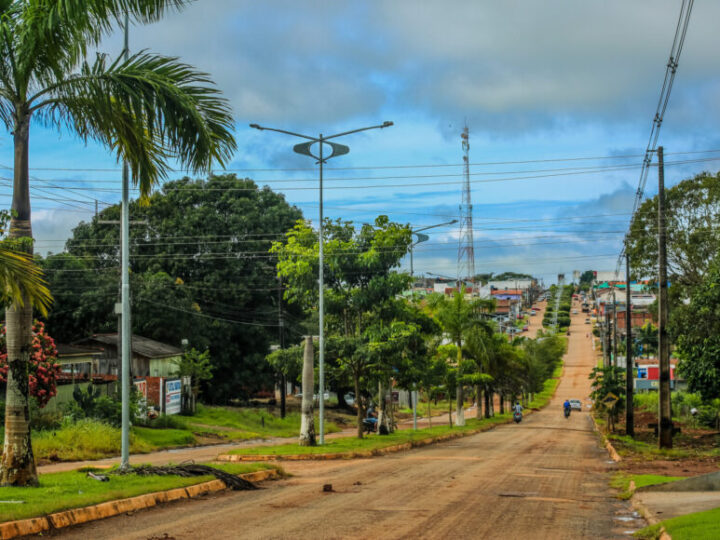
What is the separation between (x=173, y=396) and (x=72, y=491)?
26521mm

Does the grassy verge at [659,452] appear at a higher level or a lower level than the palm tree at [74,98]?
lower

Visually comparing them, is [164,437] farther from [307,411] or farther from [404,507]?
[404,507]

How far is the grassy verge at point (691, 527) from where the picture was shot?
899 cm

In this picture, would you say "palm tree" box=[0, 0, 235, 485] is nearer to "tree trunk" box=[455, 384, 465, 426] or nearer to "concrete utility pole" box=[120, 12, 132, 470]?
"concrete utility pole" box=[120, 12, 132, 470]

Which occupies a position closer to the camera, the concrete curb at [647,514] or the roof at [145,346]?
the concrete curb at [647,514]

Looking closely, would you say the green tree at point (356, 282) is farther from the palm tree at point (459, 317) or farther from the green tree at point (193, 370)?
the palm tree at point (459, 317)

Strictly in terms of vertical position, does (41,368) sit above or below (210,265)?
below

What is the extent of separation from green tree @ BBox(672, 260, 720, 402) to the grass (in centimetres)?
2060

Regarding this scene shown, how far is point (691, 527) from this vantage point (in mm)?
9625

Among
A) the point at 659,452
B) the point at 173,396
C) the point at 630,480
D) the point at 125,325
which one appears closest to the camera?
the point at 125,325

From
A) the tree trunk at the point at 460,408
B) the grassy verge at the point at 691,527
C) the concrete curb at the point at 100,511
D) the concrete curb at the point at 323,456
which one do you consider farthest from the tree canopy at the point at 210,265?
the grassy verge at the point at 691,527

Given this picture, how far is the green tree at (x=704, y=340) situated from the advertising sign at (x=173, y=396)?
2273 centimetres

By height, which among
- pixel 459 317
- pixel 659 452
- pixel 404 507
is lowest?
pixel 659 452

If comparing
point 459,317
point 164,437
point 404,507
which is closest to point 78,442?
point 164,437
